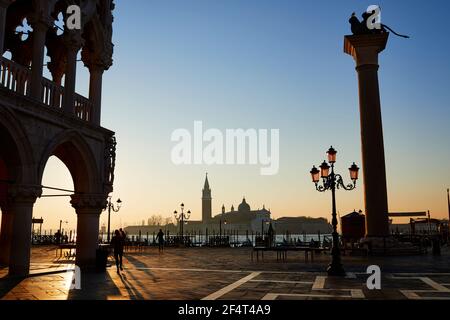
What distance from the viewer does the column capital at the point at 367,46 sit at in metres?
26.1

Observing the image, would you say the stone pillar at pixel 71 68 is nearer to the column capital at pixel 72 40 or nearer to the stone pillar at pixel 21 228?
the column capital at pixel 72 40

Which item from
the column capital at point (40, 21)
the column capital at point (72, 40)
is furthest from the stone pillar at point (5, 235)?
the column capital at point (40, 21)

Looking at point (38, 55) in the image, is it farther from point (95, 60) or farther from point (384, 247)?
point (384, 247)

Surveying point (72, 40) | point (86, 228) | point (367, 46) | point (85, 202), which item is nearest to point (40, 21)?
point (72, 40)

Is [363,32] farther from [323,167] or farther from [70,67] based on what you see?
[70,67]

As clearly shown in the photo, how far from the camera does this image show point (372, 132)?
25.3 m

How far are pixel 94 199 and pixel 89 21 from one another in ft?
22.8

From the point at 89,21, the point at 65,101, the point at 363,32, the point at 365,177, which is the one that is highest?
the point at 363,32

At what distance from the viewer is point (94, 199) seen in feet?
54.5

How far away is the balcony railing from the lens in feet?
42.5

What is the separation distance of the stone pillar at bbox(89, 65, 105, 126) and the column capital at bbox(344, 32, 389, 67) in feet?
51.2
